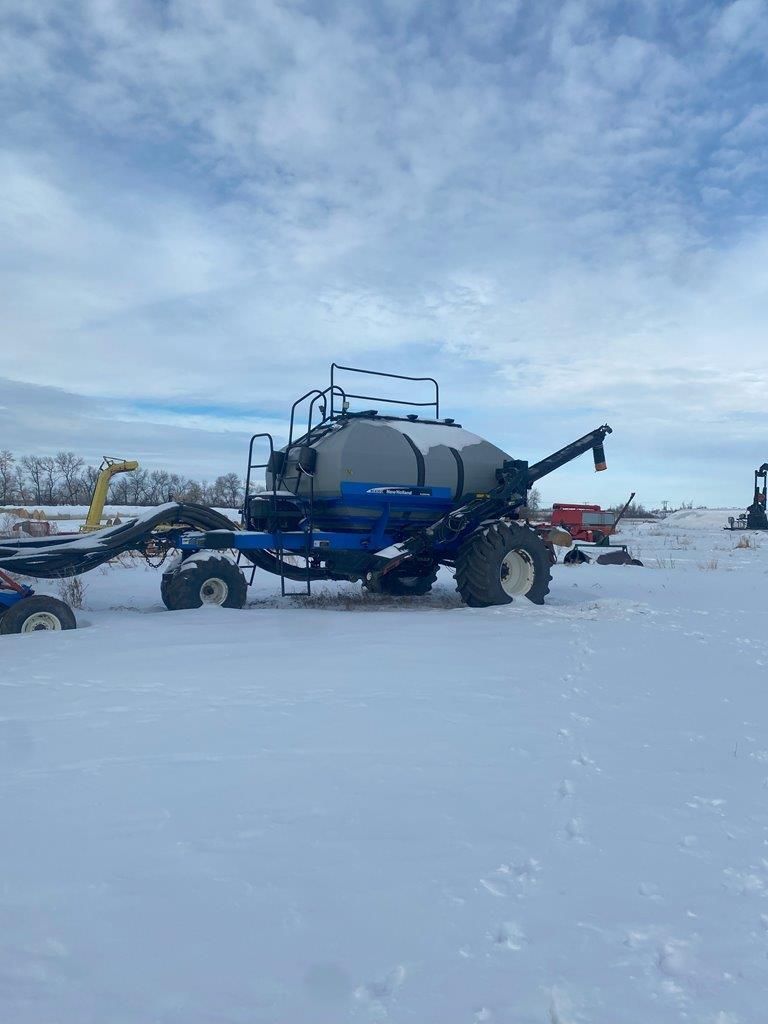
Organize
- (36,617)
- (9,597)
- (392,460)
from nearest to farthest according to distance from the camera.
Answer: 1. (36,617)
2. (9,597)
3. (392,460)

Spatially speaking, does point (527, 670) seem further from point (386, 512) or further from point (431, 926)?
point (386, 512)

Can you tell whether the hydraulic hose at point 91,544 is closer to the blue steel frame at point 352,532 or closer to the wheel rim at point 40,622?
the blue steel frame at point 352,532

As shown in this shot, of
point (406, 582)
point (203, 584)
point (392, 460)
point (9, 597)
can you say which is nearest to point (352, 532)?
point (392, 460)

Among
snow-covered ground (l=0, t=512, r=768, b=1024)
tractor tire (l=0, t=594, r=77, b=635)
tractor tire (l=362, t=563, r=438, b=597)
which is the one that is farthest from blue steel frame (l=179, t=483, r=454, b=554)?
snow-covered ground (l=0, t=512, r=768, b=1024)

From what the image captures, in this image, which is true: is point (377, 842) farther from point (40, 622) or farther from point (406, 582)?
point (406, 582)

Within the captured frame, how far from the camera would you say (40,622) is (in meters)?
7.23

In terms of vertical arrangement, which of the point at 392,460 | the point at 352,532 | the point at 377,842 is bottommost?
the point at 377,842

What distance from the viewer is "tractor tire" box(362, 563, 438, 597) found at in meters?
11.4

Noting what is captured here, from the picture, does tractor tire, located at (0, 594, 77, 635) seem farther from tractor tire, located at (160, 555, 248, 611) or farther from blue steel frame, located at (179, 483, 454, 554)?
blue steel frame, located at (179, 483, 454, 554)

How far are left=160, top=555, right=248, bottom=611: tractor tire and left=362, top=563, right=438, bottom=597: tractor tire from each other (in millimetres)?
2386

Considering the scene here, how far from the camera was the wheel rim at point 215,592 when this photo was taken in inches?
364

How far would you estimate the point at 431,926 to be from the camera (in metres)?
2.29

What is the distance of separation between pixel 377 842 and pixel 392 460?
744 centimetres

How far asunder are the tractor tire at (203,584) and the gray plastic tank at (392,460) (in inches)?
58.4
